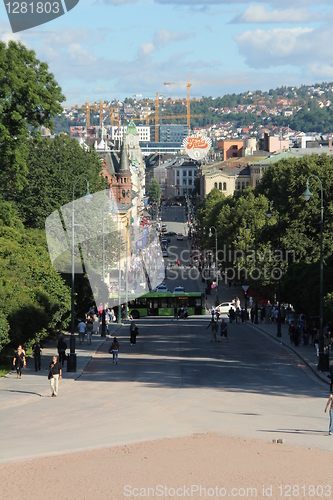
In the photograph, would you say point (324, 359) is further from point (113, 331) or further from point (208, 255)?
point (208, 255)

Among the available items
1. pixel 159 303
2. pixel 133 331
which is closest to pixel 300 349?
pixel 133 331

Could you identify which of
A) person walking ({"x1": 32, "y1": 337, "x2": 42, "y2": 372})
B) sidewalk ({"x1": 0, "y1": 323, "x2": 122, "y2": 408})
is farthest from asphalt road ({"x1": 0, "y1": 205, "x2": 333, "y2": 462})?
person walking ({"x1": 32, "y1": 337, "x2": 42, "y2": 372})

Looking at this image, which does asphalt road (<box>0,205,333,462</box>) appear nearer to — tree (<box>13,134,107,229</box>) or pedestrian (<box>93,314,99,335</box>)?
pedestrian (<box>93,314,99,335</box>)

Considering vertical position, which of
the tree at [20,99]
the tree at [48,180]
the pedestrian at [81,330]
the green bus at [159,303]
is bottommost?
the green bus at [159,303]

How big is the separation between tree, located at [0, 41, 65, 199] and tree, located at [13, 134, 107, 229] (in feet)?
68.2

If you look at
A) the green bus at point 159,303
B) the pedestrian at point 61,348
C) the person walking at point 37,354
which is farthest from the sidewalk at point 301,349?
the green bus at point 159,303

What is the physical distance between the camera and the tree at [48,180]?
66938mm

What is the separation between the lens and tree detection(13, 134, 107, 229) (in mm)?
66938

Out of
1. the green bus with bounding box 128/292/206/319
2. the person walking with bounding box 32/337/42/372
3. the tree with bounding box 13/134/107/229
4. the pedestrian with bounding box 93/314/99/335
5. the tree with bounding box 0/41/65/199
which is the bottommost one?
the green bus with bounding box 128/292/206/319

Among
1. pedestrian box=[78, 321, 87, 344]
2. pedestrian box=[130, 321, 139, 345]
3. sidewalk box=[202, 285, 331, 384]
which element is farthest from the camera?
pedestrian box=[78, 321, 87, 344]

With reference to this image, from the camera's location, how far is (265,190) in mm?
105188

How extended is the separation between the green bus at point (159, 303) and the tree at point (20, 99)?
35.1 metres

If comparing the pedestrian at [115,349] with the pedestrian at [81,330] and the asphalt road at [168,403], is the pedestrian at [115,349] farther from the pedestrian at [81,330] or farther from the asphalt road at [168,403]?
Result: the pedestrian at [81,330]

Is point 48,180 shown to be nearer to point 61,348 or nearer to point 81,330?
point 81,330
